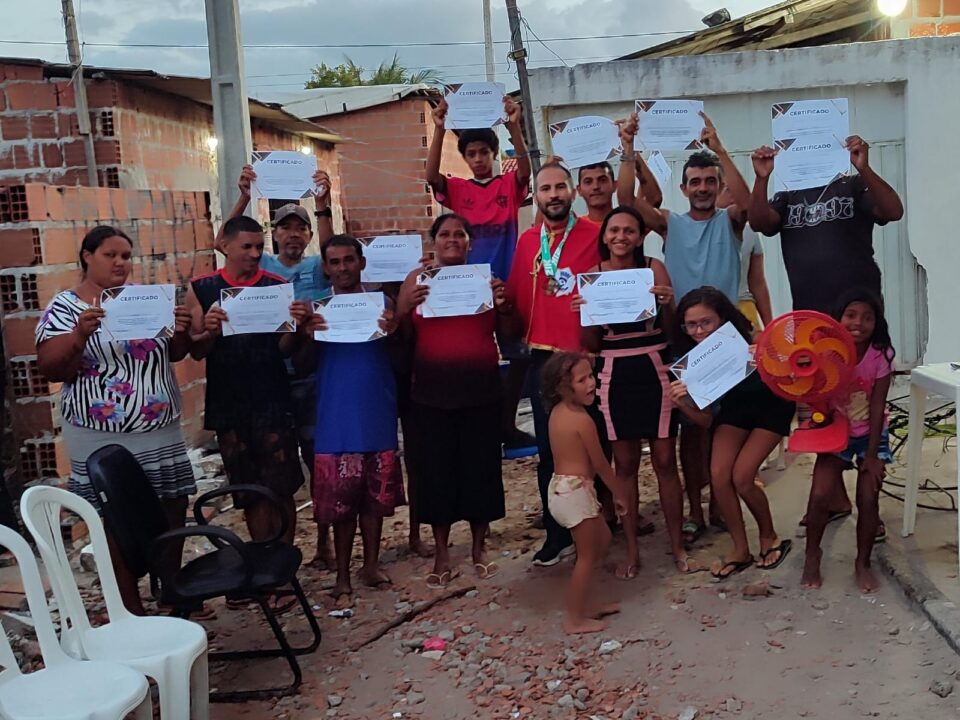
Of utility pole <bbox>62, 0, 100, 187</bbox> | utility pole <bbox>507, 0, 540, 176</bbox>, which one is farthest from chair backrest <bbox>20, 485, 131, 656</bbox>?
utility pole <bbox>62, 0, 100, 187</bbox>

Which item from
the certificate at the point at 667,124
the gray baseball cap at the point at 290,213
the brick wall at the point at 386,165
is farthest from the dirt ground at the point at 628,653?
the brick wall at the point at 386,165

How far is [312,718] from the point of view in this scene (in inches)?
149

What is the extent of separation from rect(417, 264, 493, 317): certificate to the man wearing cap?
643 millimetres

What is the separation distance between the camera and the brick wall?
1254 centimetres

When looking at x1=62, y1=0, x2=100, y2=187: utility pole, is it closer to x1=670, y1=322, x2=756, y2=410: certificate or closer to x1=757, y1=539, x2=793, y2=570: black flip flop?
x1=670, y1=322, x2=756, y2=410: certificate

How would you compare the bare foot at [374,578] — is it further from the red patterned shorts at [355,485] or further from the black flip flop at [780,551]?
the black flip flop at [780,551]

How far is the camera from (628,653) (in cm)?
402

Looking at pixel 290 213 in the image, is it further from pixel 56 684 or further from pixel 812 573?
pixel 812 573

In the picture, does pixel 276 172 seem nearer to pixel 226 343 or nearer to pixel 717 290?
pixel 226 343

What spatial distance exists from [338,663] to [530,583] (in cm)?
104

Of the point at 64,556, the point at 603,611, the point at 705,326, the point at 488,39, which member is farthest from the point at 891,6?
the point at 488,39

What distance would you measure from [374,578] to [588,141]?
2317mm

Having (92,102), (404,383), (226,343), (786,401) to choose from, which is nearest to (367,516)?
(404,383)

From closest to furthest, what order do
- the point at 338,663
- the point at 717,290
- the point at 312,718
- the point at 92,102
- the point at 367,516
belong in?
the point at 312,718
the point at 338,663
the point at 717,290
the point at 367,516
the point at 92,102
